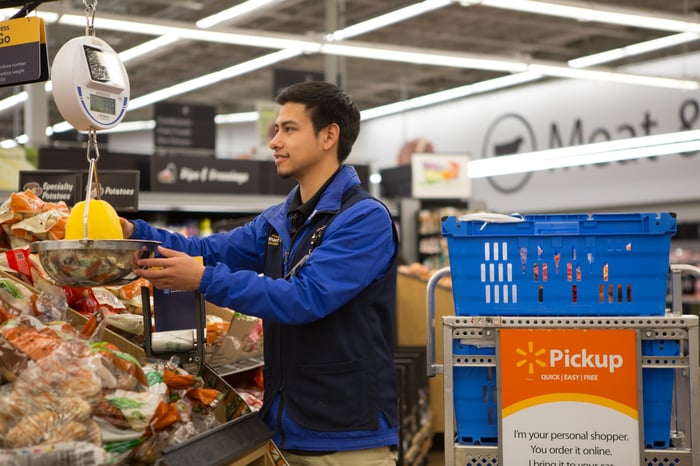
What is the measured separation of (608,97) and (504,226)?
46.0 feet

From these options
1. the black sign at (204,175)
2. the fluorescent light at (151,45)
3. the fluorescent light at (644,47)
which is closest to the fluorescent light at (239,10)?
the black sign at (204,175)

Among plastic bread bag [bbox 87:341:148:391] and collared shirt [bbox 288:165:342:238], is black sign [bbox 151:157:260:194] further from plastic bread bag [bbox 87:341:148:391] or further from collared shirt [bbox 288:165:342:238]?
plastic bread bag [bbox 87:341:148:391]

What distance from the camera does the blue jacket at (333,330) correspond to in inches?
87.6

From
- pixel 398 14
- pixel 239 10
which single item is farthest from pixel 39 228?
pixel 398 14

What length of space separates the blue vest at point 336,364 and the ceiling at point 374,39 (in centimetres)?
690

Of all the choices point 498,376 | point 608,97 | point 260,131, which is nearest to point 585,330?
point 498,376

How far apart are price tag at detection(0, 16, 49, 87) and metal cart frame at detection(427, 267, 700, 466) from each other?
1957 mm

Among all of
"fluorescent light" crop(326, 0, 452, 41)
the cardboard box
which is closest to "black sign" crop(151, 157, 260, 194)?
"fluorescent light" crop(326, 0, 452, 41)

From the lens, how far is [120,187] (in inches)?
139

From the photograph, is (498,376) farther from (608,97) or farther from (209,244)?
(608,97)

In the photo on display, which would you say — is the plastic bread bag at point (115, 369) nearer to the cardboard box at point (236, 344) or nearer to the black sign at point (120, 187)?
the cardboard box at point (236, 344)

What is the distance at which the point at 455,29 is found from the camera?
1434 cm

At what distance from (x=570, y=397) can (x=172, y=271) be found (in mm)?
1174

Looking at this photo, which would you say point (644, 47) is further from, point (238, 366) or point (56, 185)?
point (238, 366)
